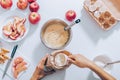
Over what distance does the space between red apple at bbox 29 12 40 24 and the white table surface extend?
0.02m

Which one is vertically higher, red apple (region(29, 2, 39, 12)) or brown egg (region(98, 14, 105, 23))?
red apple (region(29, 2, 39, 12))

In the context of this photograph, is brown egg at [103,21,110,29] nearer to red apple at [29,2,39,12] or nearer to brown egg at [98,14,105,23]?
Result: brown egg at [98,14,105,23]

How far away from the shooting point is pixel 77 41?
1.57 metres

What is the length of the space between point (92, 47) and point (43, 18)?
23cm

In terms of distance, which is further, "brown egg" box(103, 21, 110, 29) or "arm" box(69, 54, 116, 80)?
"brown egg" box(103, 21, 110, 29)

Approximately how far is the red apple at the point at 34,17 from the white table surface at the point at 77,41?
0.02 meters

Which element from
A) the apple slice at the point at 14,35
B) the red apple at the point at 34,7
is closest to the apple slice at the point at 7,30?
the apple slice at the point at 14,35

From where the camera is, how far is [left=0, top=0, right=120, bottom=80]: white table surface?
1556mm

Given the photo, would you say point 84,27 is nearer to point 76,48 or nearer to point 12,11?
point 76,48

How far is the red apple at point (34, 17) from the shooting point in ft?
5.04


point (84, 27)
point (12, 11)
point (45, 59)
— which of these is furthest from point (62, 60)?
point (12, 11)

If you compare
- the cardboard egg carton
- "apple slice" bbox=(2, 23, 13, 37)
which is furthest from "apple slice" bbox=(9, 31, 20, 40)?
the cardboard egg carton

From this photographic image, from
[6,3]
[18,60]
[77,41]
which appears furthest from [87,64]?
[6,3]

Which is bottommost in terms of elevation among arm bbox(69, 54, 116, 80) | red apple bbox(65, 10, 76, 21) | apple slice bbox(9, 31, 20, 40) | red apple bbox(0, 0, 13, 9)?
arm bbox(69, 54, 116, 80)
